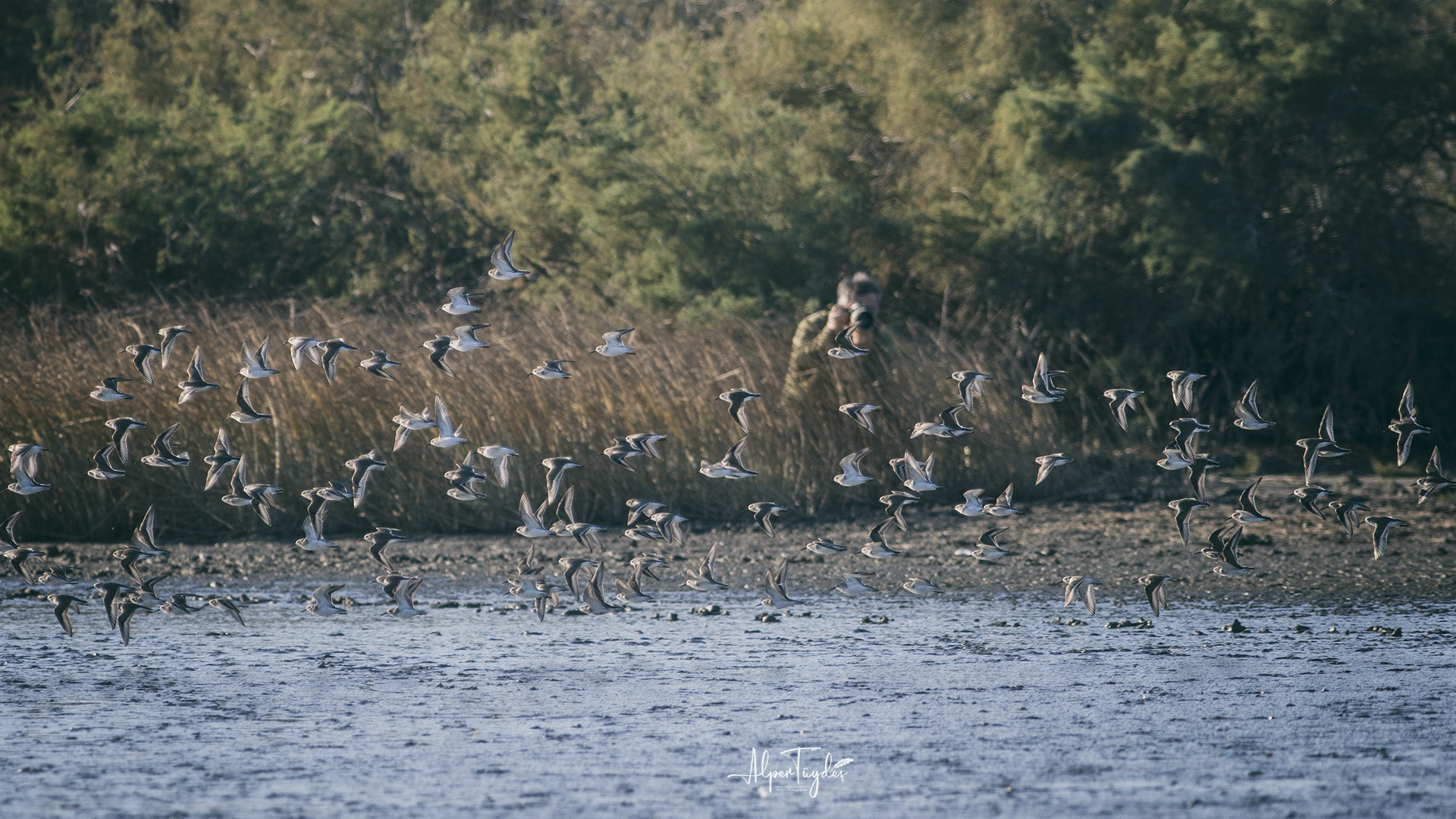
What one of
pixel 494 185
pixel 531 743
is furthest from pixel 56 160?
pixel 531 743

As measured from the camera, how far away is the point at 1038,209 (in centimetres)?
1884

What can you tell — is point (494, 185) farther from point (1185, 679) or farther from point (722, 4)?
point (1185, 679)

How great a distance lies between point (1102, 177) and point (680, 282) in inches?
212

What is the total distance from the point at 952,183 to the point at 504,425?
874 centimetres

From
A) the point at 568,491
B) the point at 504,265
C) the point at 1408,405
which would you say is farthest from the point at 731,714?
the point at 1408,405

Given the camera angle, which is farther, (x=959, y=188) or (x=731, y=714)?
(x=959, y=188)

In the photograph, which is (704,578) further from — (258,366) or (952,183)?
(952,183)

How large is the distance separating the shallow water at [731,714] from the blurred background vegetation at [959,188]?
8604 millimetres

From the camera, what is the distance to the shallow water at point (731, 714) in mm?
5680

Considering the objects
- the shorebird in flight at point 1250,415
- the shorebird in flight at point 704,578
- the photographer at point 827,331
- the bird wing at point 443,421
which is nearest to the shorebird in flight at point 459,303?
the bird wing at point 443,421

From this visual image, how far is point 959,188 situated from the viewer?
64.6ft

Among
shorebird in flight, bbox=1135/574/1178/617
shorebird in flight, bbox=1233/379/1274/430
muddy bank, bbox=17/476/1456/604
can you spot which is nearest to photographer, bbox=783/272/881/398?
muddy bank, bbox=17/476/1456/604

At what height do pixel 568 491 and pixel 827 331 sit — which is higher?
pixel 827 331

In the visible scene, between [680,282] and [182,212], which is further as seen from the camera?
[182,212]
